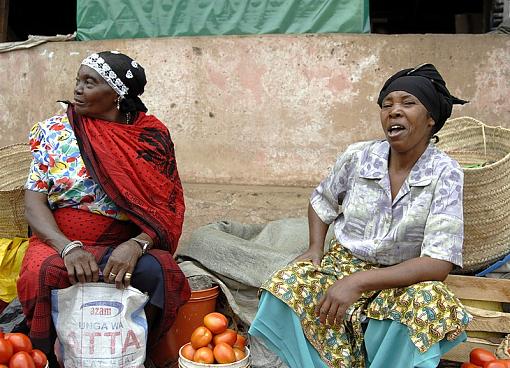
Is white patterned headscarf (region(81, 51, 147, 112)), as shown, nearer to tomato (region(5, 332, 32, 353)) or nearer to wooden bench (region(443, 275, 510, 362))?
tomato (region(5, 332, 32, 353))

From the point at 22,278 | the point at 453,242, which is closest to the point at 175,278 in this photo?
the point at 22,278

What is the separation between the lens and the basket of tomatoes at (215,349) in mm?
2693

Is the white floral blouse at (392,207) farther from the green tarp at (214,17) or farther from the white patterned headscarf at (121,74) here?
the green tarp at (214,17)

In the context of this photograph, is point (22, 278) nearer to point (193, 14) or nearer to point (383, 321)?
point (383, 321)

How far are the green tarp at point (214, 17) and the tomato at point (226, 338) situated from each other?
249cm

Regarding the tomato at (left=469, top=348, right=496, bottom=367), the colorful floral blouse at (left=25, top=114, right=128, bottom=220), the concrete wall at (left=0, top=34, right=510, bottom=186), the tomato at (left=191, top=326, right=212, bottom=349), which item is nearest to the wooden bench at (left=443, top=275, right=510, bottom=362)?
the tomato at (left=469, top=348, right=496, bottom=367)

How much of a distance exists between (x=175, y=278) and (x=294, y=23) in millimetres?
2303

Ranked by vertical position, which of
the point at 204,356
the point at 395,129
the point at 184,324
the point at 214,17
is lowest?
the point at 184,324

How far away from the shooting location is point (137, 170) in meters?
3.15

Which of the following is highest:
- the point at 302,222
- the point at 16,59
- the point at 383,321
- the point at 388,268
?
the point at 16,59

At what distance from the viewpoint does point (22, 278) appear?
2.89 metres

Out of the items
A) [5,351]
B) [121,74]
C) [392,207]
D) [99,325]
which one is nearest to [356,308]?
[392,207]

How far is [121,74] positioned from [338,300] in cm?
157

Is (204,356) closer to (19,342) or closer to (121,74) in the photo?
(19,342)
